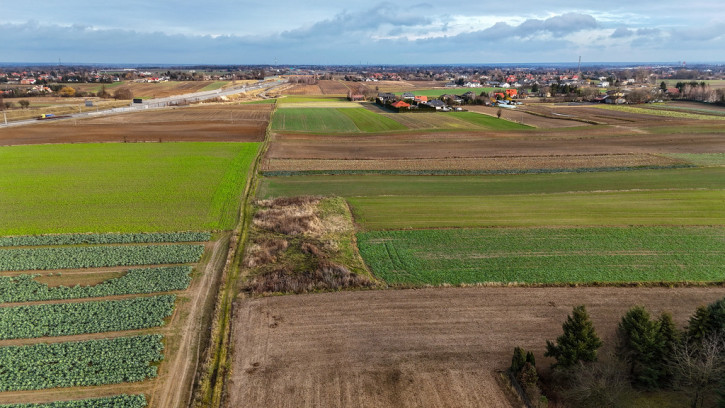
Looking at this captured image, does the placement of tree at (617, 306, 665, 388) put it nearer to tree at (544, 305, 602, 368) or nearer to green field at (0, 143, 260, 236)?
tree at (544, 305, 602, 368)

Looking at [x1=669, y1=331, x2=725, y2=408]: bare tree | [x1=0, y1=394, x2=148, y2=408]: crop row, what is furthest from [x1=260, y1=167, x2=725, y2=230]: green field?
[x1=0, y1=394, x2=148, y2=408]: crop row

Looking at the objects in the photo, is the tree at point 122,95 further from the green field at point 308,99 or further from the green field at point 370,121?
the green field at point 370,121

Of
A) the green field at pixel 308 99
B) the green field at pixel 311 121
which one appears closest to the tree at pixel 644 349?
the green field at pixel 311 121

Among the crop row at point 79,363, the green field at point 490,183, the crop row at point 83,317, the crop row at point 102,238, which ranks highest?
the green field at point 490,183

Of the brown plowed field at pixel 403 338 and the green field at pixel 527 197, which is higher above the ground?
the green field at pixel 527 197

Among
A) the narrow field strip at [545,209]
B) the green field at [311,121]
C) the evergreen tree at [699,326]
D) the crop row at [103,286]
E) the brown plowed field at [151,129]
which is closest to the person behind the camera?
the evergreen tree at [699,326]
